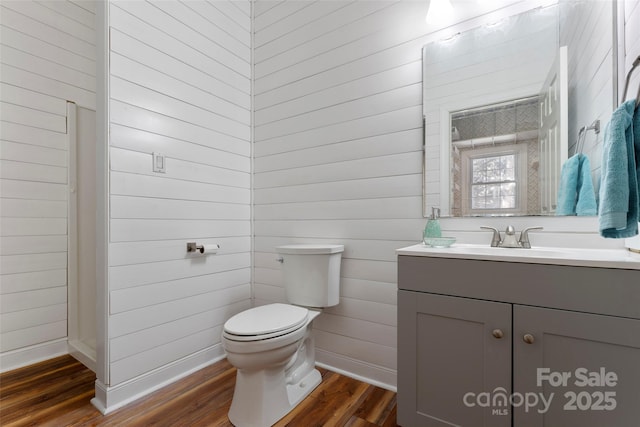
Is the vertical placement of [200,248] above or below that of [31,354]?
above

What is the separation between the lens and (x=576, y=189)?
126 cm

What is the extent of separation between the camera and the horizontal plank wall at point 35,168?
1.89 meters

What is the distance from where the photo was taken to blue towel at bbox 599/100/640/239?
94 cm

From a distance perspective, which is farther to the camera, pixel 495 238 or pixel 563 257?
pixel 495 238

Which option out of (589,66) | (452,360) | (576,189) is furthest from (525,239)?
(589,66)

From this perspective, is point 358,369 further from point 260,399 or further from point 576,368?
point 576,368

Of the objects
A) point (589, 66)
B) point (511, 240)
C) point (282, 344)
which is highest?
point (589, 66)

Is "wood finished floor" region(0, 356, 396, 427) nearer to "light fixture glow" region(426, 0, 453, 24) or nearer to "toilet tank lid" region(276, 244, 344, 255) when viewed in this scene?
"toilet tank lid" region(276, 244, 344, 255)

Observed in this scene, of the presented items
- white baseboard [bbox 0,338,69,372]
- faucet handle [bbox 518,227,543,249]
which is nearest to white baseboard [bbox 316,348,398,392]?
faucet handle [bbox 518,227,543,249]

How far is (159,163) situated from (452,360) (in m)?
1.78

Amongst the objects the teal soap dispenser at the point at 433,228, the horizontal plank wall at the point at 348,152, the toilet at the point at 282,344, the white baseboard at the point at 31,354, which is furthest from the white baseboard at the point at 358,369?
the white baseboard at the point at 31,354

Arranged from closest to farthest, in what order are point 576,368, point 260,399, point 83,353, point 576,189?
point 576,368 < point 576,189 < point 260,399 < point 83,353

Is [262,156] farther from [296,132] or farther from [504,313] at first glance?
[504,313]

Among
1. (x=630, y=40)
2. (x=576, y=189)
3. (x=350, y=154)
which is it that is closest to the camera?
(x=630, y=40)
